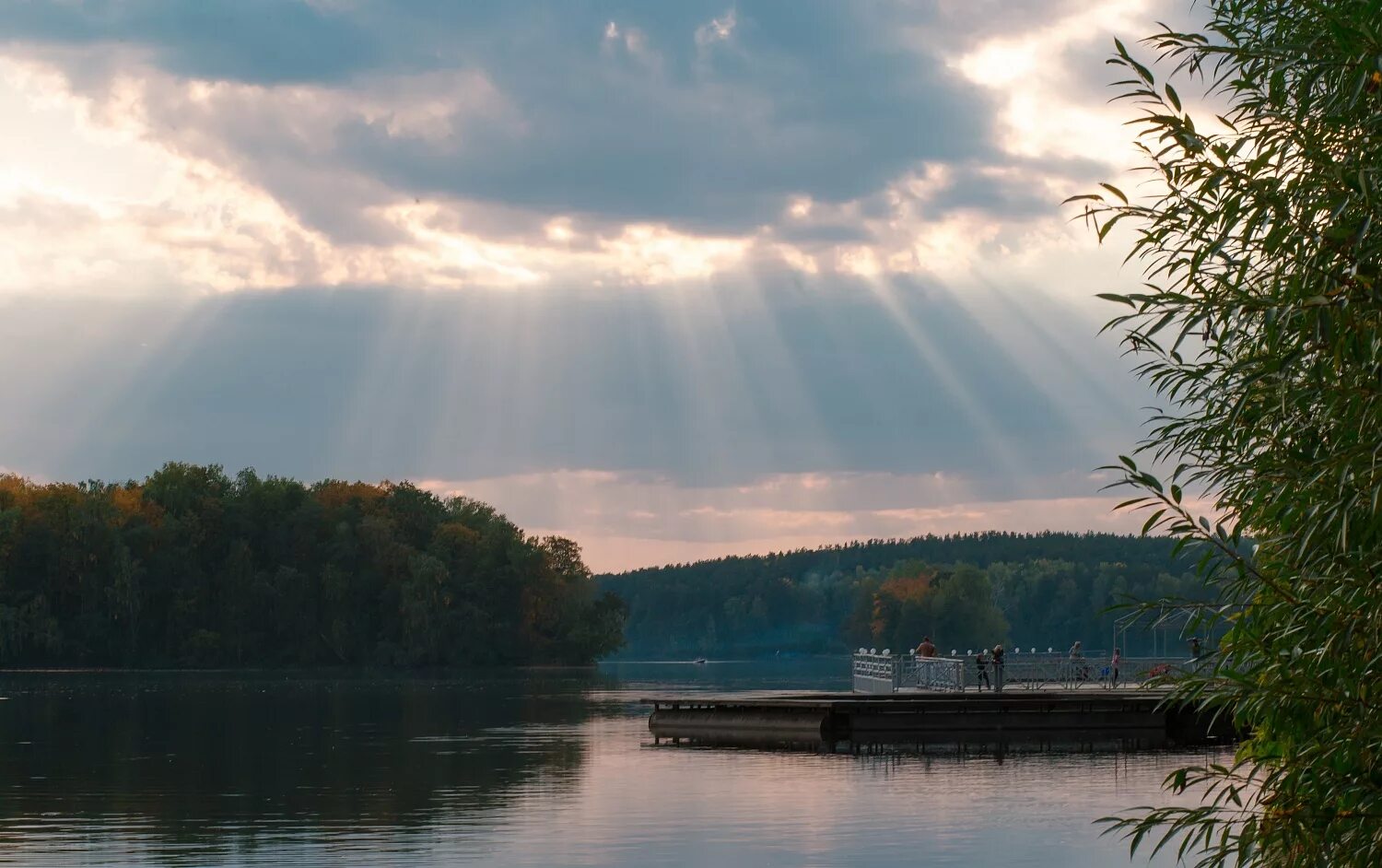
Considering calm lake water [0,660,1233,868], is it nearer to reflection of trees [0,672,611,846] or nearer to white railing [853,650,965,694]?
reflection of trees [0,672,611,846]

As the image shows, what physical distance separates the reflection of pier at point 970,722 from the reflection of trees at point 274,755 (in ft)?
19.1

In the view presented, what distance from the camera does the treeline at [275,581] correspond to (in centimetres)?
13138

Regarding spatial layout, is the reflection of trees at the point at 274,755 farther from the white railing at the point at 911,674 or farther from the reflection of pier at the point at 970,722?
the white railing at the point at 911,674

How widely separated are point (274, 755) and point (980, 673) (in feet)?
72.4

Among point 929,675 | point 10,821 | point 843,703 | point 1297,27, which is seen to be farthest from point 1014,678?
point 1297,27

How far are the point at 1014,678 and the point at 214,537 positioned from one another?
313 ft

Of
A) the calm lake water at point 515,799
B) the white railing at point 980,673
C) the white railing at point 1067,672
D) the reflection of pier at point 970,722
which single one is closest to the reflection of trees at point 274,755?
the calm lake water at point 515,799

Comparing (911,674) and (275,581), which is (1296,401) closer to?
(911,674)

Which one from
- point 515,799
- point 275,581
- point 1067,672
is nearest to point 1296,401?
point 515,799

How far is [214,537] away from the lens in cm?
14200

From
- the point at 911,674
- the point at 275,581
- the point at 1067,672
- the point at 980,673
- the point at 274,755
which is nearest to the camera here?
the point at 274,755

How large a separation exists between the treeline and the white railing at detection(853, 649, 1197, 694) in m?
82.3

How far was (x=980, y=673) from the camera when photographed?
55062 millimetres

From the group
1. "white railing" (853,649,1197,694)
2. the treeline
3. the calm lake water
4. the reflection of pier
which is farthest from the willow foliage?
the treeline
